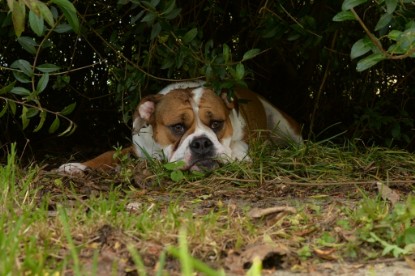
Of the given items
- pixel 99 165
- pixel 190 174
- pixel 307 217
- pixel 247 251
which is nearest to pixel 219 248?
pixel 247 251

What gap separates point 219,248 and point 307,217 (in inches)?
23.4

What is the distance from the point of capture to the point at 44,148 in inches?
255

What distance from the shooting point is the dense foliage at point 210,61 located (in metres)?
4.15

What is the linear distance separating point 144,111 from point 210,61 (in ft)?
2.86

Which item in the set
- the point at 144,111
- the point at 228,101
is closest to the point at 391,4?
the point at 228,101

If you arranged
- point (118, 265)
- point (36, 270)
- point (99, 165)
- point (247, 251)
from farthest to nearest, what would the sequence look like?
point (99, 165) < point (247, 251) < point (118, 265) < point (36, 270)

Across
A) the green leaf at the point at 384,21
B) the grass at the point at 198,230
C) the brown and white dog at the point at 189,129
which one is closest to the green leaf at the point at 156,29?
the brown and white dog at the point at 189,129

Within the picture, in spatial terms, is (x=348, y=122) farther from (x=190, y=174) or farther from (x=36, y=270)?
(x=36, y=270)

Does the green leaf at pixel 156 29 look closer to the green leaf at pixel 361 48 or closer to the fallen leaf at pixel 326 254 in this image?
the green leaf at pixel 361 48

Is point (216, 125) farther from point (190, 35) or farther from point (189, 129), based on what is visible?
point (190, 35)

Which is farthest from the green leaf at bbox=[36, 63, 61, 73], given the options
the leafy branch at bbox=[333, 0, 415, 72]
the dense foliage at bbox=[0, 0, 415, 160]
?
the leafy branch at bbox=[333, 0, 415, 72]

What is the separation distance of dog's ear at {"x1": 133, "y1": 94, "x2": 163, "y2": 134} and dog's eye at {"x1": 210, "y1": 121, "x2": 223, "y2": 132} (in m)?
0.47

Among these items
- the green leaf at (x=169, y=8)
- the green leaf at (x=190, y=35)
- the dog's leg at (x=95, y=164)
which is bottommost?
the dog's leg at (x=95, y=164)

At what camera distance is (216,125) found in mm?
5008
